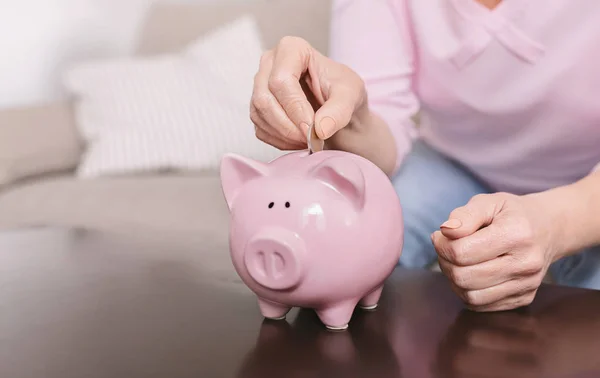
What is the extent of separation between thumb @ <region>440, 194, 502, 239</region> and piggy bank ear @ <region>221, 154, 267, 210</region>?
0.16 m

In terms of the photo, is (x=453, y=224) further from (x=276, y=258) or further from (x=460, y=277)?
(x=276, y=258)

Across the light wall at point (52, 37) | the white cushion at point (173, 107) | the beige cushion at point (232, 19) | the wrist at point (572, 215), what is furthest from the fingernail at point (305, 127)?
the light wall at point (52, 37)

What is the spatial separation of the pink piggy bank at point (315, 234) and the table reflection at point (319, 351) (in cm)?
2

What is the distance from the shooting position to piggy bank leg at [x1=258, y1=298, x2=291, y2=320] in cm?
56

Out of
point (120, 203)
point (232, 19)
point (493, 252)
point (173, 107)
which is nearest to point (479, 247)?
point (493, 252)

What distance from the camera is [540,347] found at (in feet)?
1.66

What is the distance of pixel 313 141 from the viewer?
59 cm

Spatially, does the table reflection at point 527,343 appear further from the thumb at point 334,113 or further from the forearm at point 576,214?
the thumb at point 334,113

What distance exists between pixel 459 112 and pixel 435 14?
139mm

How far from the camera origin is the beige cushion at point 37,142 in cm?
158

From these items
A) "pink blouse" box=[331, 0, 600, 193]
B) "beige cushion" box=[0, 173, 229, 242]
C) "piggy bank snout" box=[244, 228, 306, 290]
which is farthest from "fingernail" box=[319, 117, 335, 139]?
"beige cushion" box=[0, 173, 229, 242]

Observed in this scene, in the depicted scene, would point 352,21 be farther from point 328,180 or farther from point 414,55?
point 328,180

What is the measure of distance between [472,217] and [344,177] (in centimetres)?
13

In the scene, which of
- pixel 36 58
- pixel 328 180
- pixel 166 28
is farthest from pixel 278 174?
pixel 36 58
